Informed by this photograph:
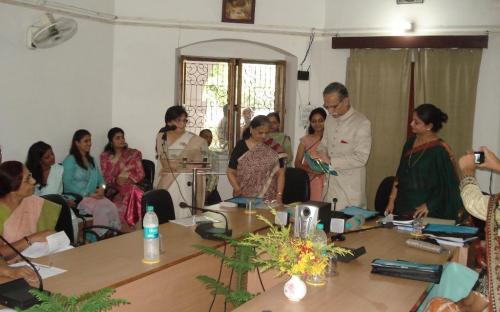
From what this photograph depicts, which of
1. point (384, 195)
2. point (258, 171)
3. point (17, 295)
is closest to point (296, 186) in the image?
point (258, 171)

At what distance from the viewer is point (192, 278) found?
9.62 ft

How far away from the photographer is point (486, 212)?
7.67 feet

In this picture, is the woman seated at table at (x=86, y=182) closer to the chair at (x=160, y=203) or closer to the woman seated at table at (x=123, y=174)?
the woman seated at table at (x=123, y=174)

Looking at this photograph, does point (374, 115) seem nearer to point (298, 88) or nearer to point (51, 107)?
point (298, 88)

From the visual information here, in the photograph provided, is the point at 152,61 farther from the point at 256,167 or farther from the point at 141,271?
the point at 141,271

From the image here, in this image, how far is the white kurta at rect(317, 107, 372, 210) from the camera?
415 cm

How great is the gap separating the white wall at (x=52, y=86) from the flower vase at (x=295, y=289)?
3.94 m

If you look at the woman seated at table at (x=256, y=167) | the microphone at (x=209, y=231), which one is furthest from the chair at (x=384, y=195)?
the microphone at (x=209, y=231)

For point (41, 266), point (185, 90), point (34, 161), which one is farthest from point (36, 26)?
point (41, 266)

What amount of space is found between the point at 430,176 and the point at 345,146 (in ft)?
2.26

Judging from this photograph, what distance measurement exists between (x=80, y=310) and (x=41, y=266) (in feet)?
3.53

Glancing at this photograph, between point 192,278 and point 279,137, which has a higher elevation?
point 279,137

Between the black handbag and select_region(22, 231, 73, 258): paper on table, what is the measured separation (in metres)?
1.59

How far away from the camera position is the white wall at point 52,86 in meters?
5.18
